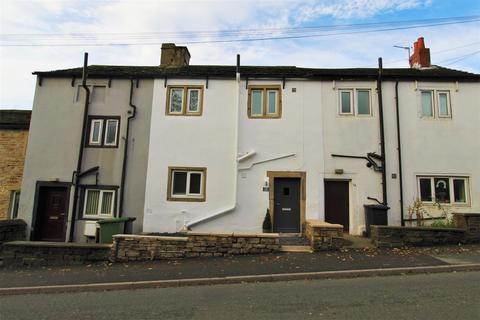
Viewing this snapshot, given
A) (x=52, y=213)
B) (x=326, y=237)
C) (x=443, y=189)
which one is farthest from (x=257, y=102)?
(x=52, y=213)

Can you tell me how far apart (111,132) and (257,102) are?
5.98 metres

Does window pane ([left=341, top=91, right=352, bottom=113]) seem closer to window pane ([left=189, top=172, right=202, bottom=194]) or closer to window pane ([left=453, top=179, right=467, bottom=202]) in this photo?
window pane ([left=453, top=179, right=467, bottom=202])

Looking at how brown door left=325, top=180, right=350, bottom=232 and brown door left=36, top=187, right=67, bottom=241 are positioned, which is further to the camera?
brown door left=36, top=187, right=67, bottom=241

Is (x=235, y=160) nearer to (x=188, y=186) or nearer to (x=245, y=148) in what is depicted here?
(x=245, y=148)

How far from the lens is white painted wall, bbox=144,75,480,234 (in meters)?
13.0

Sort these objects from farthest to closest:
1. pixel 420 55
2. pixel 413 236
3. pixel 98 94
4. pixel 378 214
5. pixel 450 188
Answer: pixel 420 55, pixel 98 94, pixel 450 188, pixel 378 214, pixel 413 236

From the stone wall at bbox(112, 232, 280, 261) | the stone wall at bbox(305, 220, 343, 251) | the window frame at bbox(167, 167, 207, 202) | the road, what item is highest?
the window frame at bbox(167, 167, 207, 202)

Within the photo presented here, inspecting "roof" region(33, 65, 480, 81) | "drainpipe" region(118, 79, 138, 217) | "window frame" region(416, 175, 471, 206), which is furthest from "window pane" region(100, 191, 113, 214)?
"window frame" region(416, 175, 471, 206)

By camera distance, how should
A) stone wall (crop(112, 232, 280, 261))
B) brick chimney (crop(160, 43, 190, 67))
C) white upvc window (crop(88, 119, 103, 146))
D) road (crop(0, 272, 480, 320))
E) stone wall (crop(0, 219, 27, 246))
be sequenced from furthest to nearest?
brick chimney (crop(160, 43, 190, 67)) → white upvc window (crop(88, 119, 103, 146)) → stone wall (crop(0, 219, 27, 246)) → stone wall (crop(112, 232, 280, 261)) → road (crop(0, 272, 480, 320))

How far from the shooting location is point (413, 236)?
10.3 meters

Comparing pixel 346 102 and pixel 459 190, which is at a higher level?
pixel 346 102

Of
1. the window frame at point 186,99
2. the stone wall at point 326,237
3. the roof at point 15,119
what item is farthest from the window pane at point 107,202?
the stone wall at point 326,237

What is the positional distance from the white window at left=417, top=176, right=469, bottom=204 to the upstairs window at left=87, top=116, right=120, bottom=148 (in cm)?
1185

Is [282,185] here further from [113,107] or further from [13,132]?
[13,132]
